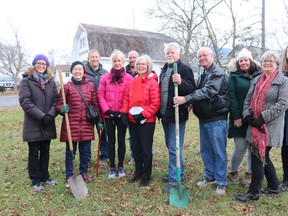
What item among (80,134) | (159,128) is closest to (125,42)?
(159,128)

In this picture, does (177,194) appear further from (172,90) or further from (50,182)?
(50,182)

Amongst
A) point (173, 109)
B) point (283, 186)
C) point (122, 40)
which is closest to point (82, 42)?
point (122, 40)

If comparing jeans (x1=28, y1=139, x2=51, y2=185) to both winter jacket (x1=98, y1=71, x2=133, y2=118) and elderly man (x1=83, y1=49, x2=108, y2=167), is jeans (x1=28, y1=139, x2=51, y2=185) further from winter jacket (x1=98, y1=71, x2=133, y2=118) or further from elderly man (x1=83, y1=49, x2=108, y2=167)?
elderly man (x1=83, y1=49, x2=108, y2=167)

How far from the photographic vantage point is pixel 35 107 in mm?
4637

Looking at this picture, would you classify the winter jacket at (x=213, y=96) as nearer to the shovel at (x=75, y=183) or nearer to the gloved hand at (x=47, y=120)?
the shovel at (x=75, y=183)

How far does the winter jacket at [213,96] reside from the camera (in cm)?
430

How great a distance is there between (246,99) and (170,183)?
6.06 feet

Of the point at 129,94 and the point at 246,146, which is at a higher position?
the point at 129,94

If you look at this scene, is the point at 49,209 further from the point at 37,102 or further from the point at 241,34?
the point at 241,34

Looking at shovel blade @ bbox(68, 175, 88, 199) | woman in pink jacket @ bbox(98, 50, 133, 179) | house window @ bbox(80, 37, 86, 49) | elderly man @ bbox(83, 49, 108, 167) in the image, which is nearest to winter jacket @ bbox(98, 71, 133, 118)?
woman in pink jacket @ bbox(98, 50, 133, 179)

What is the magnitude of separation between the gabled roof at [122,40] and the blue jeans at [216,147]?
2633cm

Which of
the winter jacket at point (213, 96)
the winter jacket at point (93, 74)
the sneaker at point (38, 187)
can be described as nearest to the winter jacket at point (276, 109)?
the winter jacket at point (213, 96)

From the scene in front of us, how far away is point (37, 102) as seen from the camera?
15.5 feet

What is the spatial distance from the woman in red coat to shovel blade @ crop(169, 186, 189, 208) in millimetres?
765
